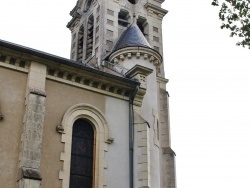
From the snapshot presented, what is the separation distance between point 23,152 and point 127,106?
16.9 ft

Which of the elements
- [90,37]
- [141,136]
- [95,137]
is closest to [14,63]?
[95,137]

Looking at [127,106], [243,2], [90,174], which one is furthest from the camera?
[127,106]

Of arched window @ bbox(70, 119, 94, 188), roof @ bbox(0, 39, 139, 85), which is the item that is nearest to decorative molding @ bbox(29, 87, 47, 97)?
roof @ bbox(0, 39, 139, 85)

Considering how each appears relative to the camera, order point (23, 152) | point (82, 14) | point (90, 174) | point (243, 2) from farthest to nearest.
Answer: point (82, 14)
point (90, 174)
point (23, 152)
point (243, 2)

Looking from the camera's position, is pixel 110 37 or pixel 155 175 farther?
pixel 110 37

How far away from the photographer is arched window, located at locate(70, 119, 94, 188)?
1570 centimetres

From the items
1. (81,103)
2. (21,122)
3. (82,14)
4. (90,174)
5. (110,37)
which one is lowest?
(90,174)

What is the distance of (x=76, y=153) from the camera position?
16.1 m

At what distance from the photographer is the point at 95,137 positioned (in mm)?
16625

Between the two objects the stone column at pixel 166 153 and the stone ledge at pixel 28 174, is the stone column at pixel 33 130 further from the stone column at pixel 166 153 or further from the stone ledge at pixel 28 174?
the stone column at pixel 166 153

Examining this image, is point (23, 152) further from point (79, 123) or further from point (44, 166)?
point (79, 123)

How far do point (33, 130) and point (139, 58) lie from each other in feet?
30.5

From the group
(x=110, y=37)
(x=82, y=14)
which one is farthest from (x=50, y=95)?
(x=82, y=14)

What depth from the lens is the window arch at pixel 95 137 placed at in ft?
50.5
